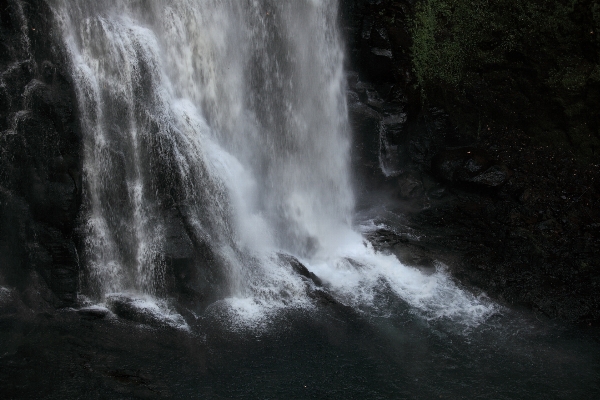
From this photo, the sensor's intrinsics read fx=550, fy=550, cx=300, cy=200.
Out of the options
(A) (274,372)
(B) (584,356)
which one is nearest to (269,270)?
(A) (274,372)

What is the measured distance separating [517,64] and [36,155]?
10802mm

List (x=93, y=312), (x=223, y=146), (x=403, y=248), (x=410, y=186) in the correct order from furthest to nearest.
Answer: (x=410, y=186) < (x=403, y=248) < (x=223, y=146) < (x=93, y=312)

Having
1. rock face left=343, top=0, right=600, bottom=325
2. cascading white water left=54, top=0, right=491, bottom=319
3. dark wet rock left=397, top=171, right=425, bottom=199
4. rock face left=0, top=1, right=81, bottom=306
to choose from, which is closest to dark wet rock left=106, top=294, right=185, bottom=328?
cascading white water left=54, top=0, right=491, bottom=319

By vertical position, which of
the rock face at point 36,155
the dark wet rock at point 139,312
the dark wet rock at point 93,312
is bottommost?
the dark wet rock at point 93,312

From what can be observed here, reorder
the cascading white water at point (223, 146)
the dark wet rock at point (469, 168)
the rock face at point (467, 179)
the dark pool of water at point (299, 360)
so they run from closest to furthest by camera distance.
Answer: the dark pool of water at point (299, 360) → the cascading white water at point (223, 146) → the rock face at point (467, 179) → the dark wet rock at point (469, 168)

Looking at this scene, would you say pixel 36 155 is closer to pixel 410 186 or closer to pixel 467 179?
pixel 410 186

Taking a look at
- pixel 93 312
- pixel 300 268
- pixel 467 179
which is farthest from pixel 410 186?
pixel 93 312

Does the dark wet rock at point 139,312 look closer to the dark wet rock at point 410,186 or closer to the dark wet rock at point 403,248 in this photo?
the dark wet rock at point 403,248

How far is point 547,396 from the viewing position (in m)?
8.61

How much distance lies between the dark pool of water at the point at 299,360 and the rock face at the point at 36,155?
3.36 feet

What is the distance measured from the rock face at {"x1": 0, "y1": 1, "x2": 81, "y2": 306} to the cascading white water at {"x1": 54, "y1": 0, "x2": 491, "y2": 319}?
0.31 meters

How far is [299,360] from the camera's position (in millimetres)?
8969

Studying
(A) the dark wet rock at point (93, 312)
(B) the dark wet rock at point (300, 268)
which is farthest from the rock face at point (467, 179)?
(A) the dark wet rock at point (93, 312)

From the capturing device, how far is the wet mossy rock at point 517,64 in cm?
1266
